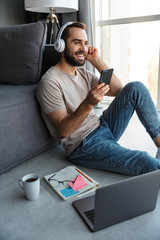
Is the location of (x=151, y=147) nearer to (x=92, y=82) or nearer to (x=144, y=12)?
(x=92, y=82)

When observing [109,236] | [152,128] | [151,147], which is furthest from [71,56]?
[109,236]

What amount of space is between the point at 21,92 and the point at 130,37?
1826mm

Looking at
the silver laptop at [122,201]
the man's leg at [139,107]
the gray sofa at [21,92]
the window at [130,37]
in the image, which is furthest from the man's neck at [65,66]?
the window at [130,37]

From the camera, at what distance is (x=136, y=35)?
2738mm

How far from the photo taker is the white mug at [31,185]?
3.51ft

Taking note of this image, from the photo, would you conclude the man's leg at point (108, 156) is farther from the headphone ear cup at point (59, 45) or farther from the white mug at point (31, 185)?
the headphone ear cup at point (59, 45)

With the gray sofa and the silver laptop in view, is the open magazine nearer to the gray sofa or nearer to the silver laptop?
the silver laptop

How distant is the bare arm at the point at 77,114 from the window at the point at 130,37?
1.74 metres

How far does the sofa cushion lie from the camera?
1664 millimetres

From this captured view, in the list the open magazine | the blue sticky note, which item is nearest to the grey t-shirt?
the open magazine

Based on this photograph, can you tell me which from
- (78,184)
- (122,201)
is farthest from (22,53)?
(122,201)

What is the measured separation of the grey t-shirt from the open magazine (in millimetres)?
160

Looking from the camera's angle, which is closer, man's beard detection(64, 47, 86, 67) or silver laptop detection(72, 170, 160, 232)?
silver laptop detection(72, 170, 160, 232)

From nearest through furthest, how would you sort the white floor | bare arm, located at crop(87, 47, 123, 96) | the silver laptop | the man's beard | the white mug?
the silver laptop, the white mug, the man's beard, bare arm, located at crop(87, 47, 123, 96), the white floor
